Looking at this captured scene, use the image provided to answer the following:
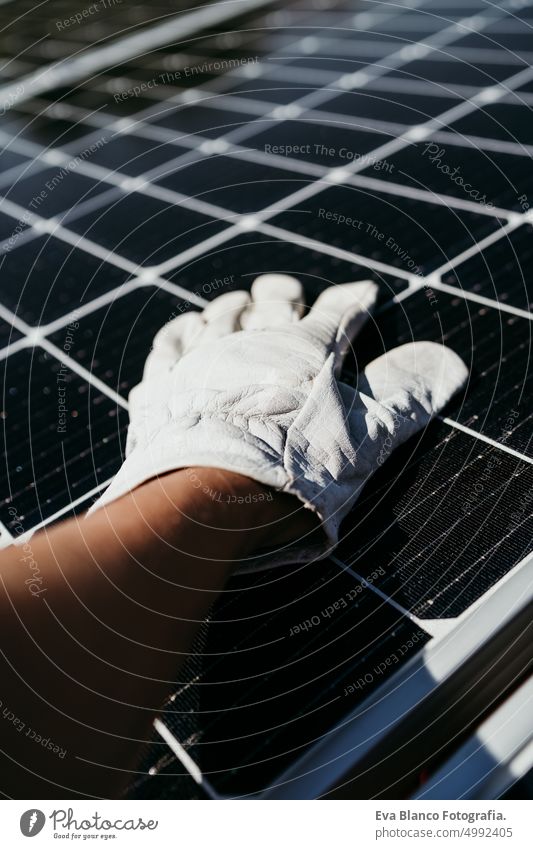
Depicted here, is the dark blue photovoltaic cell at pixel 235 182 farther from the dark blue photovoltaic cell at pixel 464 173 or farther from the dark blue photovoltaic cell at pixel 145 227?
the dark blue photovoltaic cell at pixel 464 173

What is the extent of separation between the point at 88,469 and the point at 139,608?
0.54 metres

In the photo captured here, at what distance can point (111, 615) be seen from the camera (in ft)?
4.38

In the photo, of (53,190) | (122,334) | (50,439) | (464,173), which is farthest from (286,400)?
(53,190)

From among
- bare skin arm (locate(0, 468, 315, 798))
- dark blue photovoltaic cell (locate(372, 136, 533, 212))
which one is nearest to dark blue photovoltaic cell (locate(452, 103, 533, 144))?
dark blue photovoltaic cell (locate(372, 136, 533, 212))

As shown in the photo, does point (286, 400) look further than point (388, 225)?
No

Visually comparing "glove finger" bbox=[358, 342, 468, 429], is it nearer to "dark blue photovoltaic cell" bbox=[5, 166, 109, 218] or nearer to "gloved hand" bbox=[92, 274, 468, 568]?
"gloved hand" bbox=[92, 274, 468, 568]

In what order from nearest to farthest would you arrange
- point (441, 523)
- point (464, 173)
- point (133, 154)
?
point (441, 523)
point (464, 173)
point (133, 154)

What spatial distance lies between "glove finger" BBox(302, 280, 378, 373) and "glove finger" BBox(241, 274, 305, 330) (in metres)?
0.05

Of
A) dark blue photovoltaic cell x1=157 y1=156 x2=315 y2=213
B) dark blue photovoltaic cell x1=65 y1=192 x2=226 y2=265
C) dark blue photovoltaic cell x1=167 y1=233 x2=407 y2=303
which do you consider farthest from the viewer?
dark blue photovoltaic cell x1=157 y1=156 x2=315 y2=213

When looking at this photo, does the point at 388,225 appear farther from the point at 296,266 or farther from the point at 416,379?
the point at 416,379

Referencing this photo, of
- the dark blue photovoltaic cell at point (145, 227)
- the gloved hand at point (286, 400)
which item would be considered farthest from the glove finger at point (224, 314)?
the dark blue photovoltaic cell at point (145, 227)

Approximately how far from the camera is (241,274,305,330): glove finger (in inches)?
79.7

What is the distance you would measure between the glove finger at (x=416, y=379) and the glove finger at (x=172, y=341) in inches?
20.1

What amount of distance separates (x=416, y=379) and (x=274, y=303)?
1.66 ft
